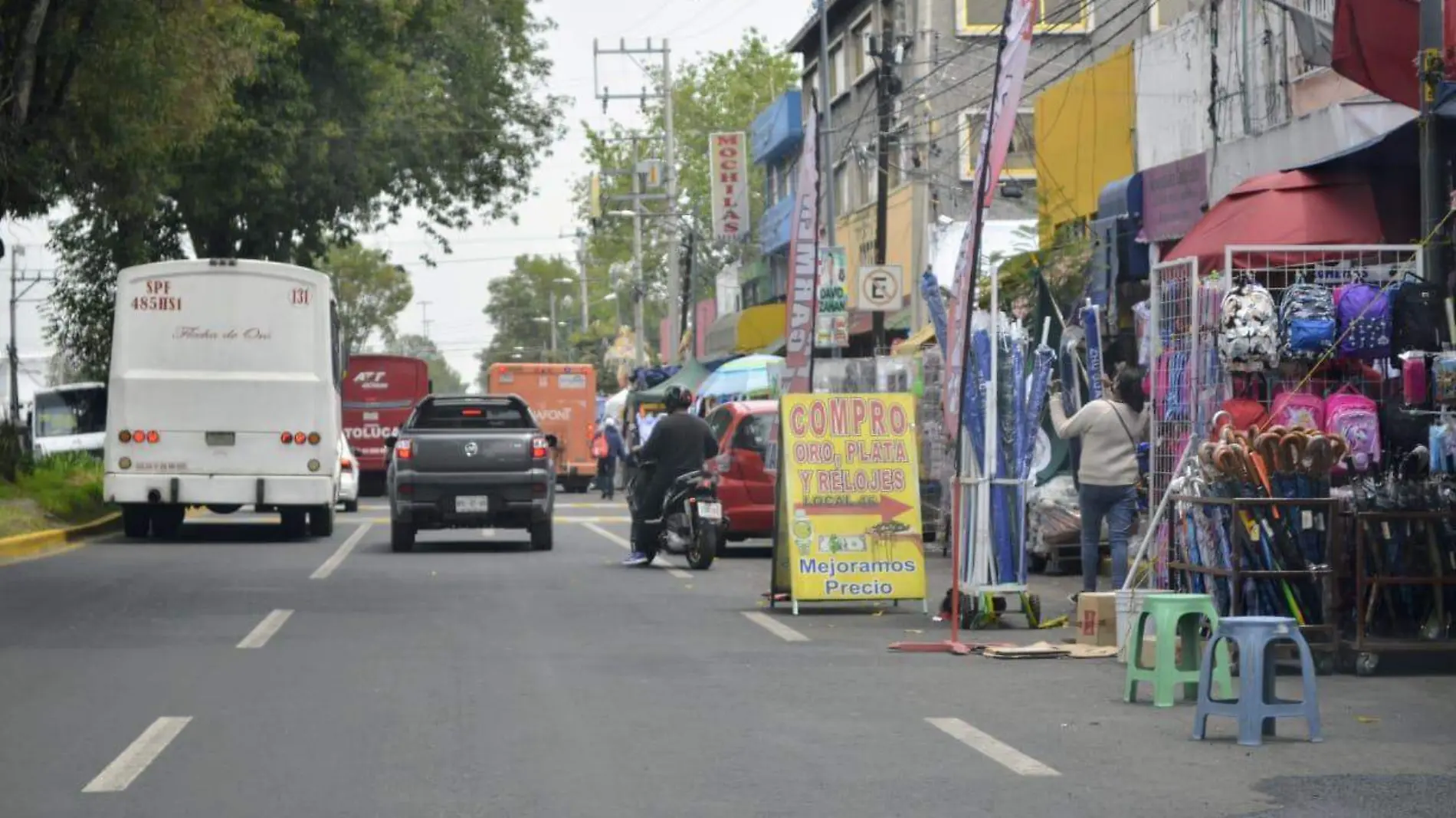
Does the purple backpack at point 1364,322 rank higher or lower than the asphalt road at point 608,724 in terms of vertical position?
higher

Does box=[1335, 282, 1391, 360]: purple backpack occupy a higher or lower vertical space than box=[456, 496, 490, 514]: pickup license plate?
higher

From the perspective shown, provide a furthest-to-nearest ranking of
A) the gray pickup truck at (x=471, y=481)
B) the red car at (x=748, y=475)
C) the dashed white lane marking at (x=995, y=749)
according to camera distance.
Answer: the gray pickup truck at (x=471, y=481)
the red car at (x=748, y=475)
the dashed white lane marking at (x=995, y=749)

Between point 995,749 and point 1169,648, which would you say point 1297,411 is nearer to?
point 1169,648

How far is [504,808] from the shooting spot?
782 centimetres

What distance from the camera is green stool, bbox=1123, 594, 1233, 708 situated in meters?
10.7

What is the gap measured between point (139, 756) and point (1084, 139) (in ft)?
62.3

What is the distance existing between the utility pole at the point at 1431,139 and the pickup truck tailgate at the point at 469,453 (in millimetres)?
12863

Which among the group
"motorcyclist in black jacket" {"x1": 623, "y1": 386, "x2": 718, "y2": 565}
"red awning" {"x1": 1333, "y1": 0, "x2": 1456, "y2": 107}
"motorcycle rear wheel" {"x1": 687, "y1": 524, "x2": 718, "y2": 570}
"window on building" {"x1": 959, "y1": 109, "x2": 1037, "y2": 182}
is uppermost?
"window on building" {"x1": 959, "y1": 109, "x2": 1037, "y2": 182}

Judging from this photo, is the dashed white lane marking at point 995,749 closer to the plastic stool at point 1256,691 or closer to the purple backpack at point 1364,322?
the plastic stool at point 1256,691

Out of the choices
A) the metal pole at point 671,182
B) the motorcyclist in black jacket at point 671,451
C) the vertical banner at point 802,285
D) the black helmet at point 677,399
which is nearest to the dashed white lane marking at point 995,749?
the vertical banner at point 802,285

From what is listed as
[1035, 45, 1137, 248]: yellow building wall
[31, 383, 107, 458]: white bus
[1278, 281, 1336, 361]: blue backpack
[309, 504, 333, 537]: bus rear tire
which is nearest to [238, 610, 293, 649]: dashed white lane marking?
[1278, 281, 1336, 361]: blue backpack

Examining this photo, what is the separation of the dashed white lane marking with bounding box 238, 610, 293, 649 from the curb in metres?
7.26

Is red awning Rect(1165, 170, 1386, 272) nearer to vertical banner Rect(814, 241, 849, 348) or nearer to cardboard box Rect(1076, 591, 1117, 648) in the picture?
cardboard box Rect(1076, 591, 1117, 648)

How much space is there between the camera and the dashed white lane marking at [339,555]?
20.0 m
